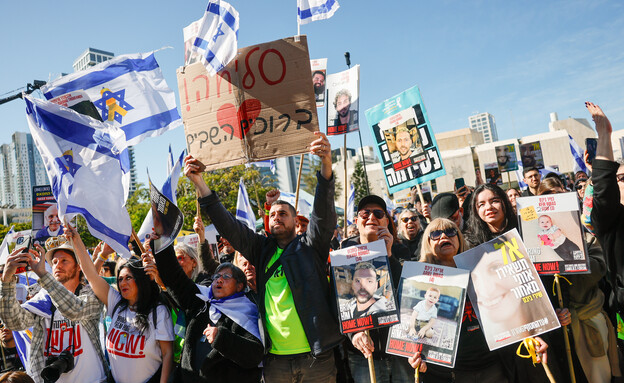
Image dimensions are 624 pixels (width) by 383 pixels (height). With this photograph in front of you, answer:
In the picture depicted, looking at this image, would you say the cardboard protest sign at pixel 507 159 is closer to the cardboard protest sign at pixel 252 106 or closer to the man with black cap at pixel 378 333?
the man with black cap at pixel 378 333

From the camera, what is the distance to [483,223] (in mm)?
4066

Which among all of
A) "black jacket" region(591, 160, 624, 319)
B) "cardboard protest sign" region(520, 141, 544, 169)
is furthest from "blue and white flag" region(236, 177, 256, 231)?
"cardboard protest sign" region(520, 141, 544, 169)

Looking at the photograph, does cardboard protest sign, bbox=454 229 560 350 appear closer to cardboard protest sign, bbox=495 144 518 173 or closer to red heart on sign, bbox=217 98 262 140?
red heart on sign, bbox=217 98 262 140

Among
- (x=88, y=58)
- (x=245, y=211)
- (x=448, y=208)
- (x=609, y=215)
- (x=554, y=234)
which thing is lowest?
(x=554, y=234)

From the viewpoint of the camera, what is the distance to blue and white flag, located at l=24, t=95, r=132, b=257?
13.2 feet

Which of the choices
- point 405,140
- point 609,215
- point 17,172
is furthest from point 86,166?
point 17,172

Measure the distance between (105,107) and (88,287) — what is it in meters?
2.04

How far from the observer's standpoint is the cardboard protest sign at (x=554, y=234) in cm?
341

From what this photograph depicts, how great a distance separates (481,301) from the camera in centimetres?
321

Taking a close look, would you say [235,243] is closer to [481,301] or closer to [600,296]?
[481,301]

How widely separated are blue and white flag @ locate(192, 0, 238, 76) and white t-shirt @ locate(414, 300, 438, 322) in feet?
8.46

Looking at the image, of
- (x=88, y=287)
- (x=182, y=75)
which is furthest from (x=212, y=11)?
(x=88, y=287)

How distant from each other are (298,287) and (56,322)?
7.31ft

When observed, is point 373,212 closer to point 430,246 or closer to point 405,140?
point 430,246
